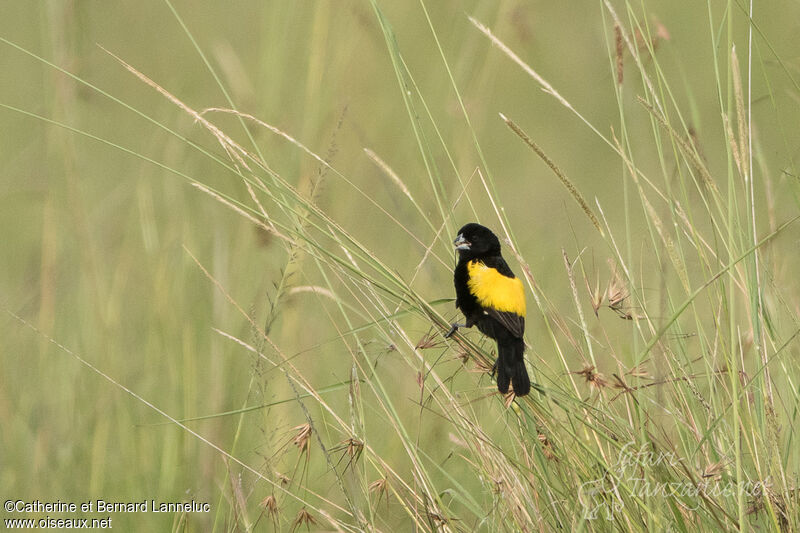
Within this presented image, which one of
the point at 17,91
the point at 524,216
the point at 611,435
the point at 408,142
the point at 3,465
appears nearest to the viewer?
the point at 611,435

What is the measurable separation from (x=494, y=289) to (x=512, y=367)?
1.89ft

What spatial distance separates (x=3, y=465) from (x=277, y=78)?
159cm

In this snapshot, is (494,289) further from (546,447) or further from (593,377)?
(593,377)

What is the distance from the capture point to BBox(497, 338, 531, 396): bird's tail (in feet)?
8.25

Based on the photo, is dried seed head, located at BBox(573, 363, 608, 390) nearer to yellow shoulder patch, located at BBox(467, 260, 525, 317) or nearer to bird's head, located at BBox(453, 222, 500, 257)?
yellow shoulder patch, located at BBox(467, 260, 525, 317)

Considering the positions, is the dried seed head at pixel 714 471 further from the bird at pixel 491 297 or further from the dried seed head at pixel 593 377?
the bird at pixel 491 297

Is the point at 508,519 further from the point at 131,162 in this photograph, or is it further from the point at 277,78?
the point at 131,162

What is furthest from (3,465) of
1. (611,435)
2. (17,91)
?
(17,91)

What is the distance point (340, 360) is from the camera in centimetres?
418

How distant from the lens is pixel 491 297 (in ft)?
10.4

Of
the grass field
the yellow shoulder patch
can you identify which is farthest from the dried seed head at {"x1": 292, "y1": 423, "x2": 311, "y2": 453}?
the yellow shoulder patch

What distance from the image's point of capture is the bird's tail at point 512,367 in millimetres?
2516

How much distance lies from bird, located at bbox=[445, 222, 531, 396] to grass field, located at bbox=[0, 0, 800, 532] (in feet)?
0.25

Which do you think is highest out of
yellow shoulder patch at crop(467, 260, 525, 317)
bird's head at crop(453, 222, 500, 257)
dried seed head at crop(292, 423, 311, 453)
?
bird's head at crop(453, 222, 500, 257)
